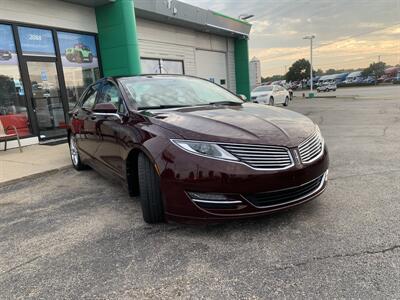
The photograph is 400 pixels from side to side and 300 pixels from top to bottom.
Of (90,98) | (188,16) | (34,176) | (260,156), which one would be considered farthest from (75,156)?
(188,16)

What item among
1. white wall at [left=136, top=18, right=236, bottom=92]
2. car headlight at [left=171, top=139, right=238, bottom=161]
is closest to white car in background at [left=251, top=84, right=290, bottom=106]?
white wall at [left=136, top=18, right=236, bottom=92]

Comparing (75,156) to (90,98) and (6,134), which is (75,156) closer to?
(90,98)

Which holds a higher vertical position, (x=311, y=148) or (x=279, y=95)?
(x=311, y=148)

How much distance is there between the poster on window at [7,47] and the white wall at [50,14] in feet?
0.93

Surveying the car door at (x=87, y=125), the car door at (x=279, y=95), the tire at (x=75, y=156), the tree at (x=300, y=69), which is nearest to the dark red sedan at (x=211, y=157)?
the car door at (x=87, y=125)

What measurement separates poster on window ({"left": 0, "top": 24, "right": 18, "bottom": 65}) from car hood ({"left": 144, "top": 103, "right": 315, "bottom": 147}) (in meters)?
6.90

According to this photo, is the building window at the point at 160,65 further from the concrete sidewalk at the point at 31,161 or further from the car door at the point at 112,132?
the car door at the point at 112,132

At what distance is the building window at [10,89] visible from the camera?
827cm

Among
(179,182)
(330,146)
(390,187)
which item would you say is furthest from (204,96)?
(330,146)

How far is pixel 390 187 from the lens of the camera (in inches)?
150

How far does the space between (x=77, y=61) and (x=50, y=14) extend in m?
1.49

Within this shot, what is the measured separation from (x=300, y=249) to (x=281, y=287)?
1.69 ft

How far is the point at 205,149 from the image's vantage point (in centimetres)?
267

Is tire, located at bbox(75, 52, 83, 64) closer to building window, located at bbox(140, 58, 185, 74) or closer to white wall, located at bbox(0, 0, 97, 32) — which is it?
white wall, located at bbox(0, 0, 97, 32)
